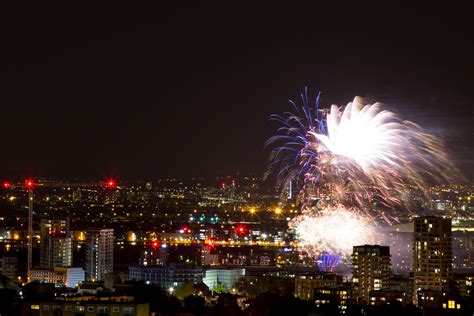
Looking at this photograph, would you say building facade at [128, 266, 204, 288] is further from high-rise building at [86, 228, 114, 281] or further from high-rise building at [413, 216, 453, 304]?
high-rise building at [413, 216, 453, 304]

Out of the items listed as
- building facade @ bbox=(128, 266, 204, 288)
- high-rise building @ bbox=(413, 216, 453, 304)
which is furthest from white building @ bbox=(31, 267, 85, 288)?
high-rise building @ bbox=(413, 216, 453, 304)

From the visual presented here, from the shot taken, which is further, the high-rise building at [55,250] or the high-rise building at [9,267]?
the high-rise building at [55,250]

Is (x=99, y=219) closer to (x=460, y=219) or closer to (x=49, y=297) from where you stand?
(x=460, y=219)

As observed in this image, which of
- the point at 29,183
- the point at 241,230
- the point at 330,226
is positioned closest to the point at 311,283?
the point at 330,226

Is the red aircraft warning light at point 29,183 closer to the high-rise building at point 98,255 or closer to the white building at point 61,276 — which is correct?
the high-rise building at point 98,255

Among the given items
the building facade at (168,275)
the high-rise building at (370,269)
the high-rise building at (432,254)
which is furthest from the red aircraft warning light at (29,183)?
the high-rise building at (432,254)

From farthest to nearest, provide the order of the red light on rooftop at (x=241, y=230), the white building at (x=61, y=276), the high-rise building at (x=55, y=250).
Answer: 1. the red light on rooftop at (x=241, y=230)
2. the high-rise building at (x=55, y=250)
3. the white building at (x=61, y=276)

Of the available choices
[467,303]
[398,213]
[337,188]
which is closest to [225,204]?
[398,213]
